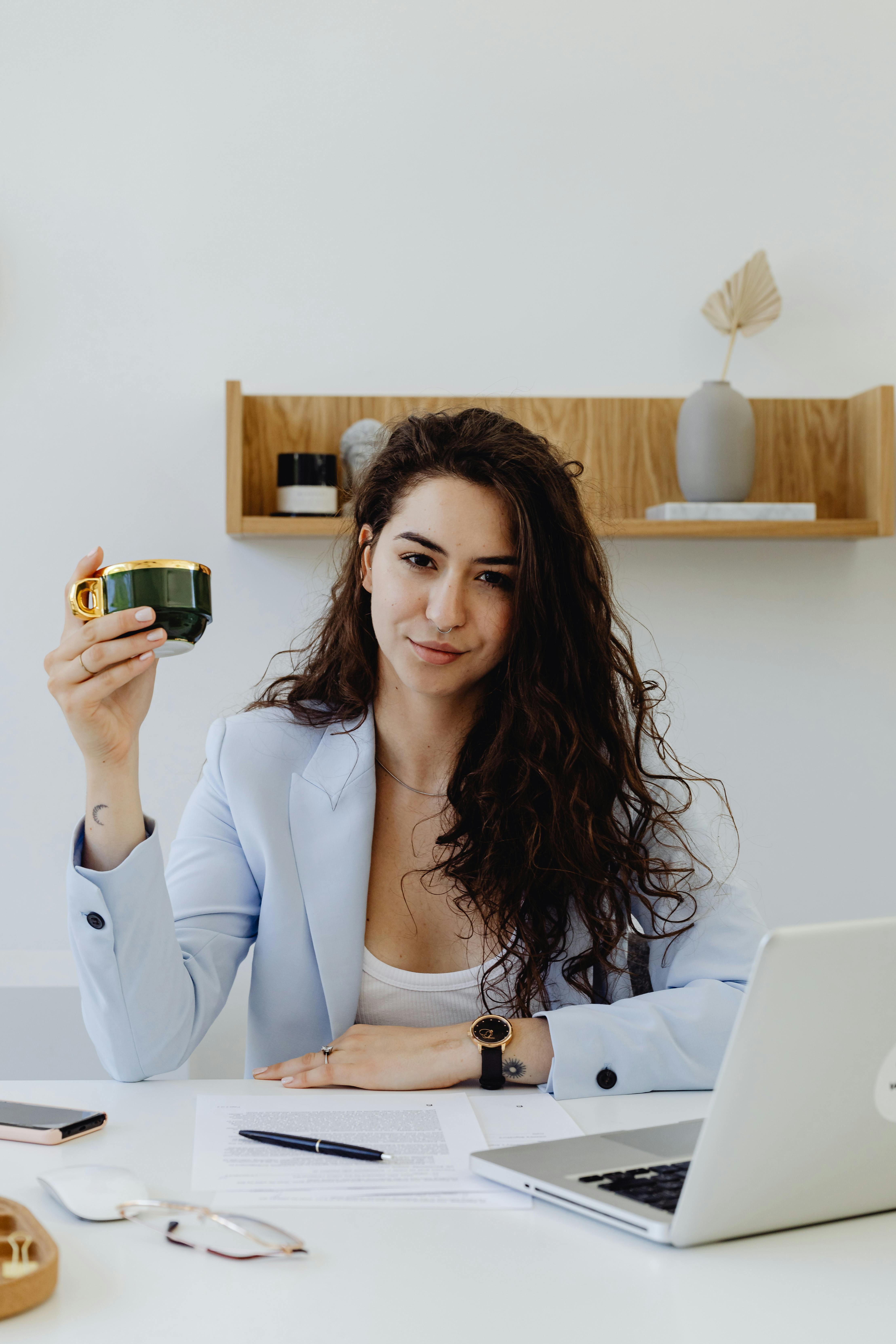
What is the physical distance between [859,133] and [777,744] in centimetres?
125

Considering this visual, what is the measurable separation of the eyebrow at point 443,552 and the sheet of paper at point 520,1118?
609 mm

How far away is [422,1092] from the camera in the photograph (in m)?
1.11

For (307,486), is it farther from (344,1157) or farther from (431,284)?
(344,1157)

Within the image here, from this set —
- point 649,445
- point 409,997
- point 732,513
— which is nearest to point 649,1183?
point 409,997

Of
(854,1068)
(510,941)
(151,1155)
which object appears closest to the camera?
(854,1068)

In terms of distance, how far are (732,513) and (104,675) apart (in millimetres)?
1431

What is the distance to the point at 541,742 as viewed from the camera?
4.95 ft

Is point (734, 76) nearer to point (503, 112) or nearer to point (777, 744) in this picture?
point (503, 112)

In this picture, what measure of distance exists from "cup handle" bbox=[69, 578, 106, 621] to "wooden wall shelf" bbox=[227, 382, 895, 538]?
1144 mm

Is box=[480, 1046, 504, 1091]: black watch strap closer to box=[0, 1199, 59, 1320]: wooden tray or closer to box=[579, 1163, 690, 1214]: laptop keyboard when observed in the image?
box=[579, 1163, 690, 1214]: laptop keyboard

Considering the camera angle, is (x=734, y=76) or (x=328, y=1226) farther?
(x=734, y=76)

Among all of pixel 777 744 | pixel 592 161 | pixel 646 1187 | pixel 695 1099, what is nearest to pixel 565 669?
pixel 695 1099

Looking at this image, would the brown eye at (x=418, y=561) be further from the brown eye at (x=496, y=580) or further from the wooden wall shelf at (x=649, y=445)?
the wooden wall shelf at (x=649, y=445)

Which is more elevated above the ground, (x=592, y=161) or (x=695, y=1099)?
(x=592, y=161)
